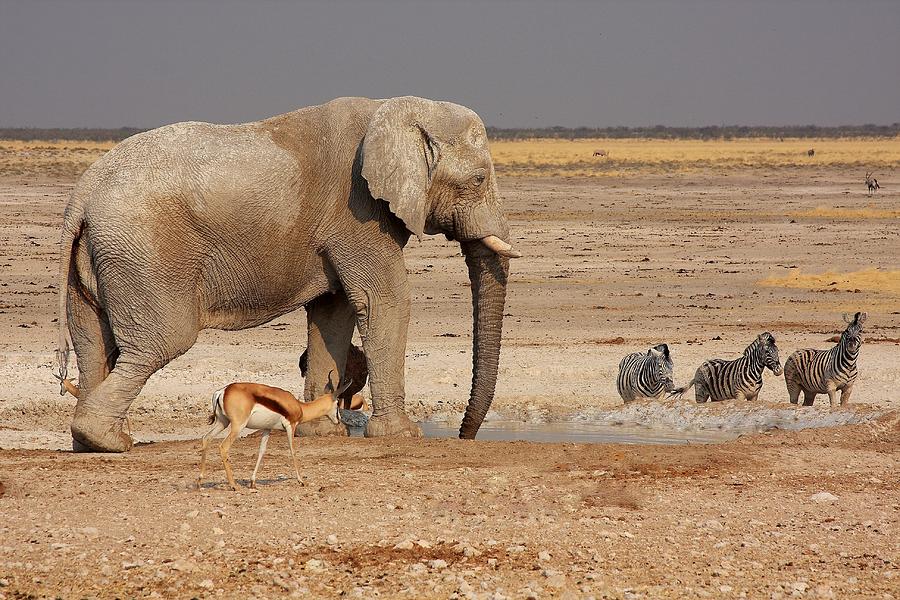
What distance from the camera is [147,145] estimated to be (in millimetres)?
9797

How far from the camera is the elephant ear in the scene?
32.3ft

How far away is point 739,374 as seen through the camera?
13164 mm

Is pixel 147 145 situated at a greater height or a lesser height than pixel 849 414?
greater

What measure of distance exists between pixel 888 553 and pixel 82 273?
230 inches

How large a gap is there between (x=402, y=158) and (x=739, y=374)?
4855 mm

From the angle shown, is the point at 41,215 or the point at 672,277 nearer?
the point at 672,277

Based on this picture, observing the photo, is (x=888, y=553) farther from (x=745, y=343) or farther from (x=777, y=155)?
(x=777, y=155)

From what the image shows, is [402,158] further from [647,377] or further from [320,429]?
[647,377]

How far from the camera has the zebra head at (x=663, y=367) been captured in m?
13.0

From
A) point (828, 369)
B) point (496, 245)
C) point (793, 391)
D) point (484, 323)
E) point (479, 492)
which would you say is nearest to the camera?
point (479, 492)

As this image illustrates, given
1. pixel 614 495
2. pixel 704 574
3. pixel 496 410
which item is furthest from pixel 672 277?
pixel 704 574

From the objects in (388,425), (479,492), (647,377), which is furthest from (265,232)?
(647,377)

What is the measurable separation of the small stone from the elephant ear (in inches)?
134

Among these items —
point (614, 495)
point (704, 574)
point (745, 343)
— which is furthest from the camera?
point (745, 343)
